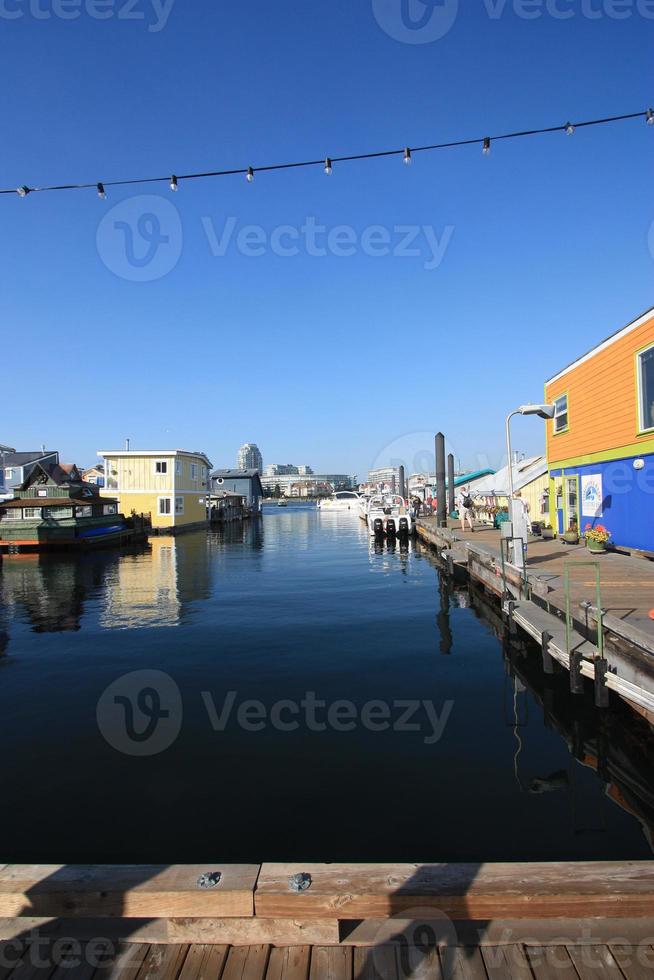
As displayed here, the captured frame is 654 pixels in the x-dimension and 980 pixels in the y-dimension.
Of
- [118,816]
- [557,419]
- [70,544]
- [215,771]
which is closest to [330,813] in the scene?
[215,771]

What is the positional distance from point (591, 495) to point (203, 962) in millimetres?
17824

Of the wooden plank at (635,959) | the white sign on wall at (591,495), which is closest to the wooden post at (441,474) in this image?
the white sign on wall at (591,495)

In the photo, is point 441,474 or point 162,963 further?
point 441,474

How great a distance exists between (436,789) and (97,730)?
16.0 feet

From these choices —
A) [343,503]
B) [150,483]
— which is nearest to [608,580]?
[150,483]

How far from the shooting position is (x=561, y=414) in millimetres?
20750

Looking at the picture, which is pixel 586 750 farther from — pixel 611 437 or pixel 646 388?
pixel 611 437

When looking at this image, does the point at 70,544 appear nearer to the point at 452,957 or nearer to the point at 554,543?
the point at 554,543

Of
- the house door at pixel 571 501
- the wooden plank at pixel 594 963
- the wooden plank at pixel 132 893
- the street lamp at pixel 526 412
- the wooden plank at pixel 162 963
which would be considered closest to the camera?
the wooden plank at pixel 594 963

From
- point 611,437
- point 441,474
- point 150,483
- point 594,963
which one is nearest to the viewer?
point 594,963

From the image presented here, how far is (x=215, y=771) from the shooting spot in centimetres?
658

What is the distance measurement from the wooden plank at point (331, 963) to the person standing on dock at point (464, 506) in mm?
26601

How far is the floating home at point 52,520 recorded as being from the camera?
108ft

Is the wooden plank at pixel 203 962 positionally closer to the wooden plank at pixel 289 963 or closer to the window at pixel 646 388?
the wooden plank at pixel 289 963
